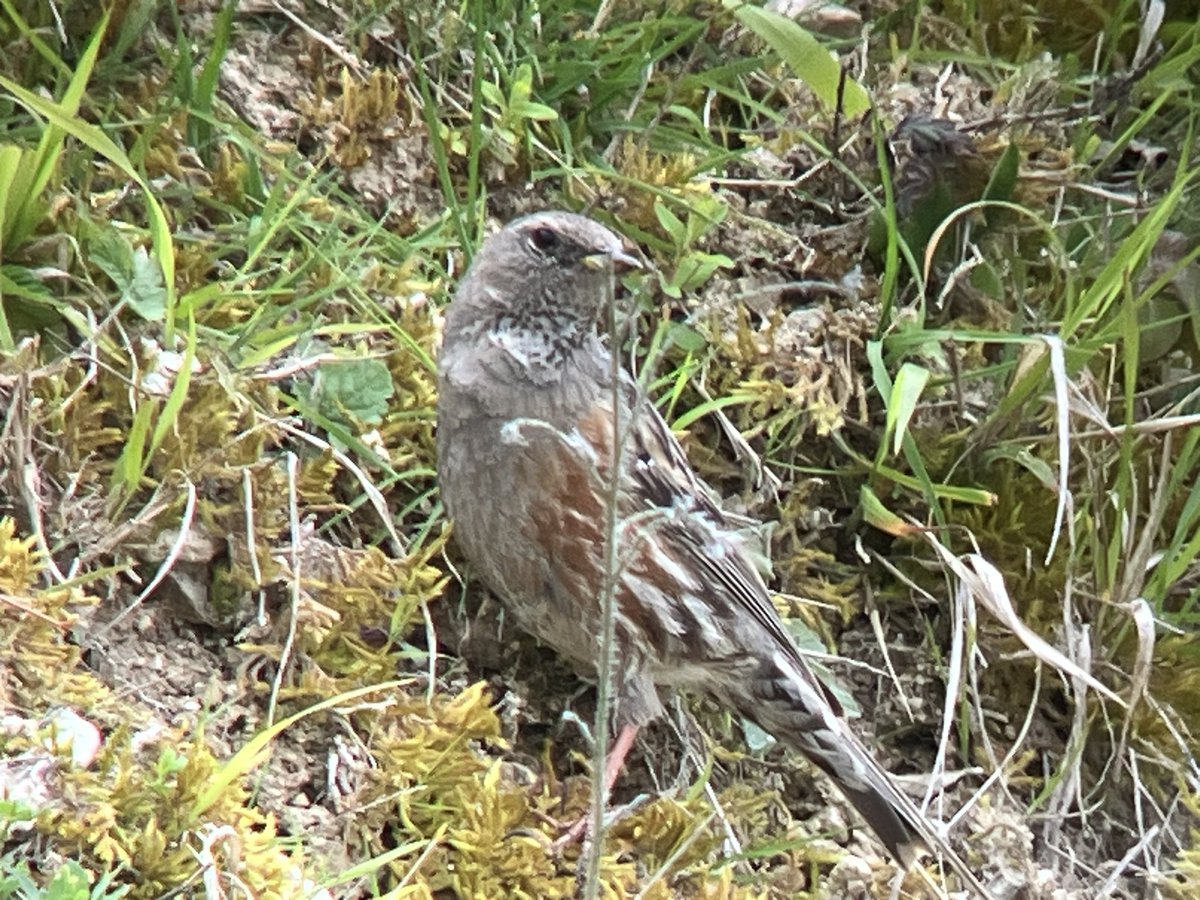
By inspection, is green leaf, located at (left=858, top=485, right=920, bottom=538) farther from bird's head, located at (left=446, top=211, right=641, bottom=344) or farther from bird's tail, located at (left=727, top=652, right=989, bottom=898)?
bird's head, located at (left=446, top=211, right=641, bottom=344)

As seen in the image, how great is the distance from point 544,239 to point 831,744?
1.26m

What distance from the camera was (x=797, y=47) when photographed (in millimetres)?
4066

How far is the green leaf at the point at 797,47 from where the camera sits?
13.4 feet

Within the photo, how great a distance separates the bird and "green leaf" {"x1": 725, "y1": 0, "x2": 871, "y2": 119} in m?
0.78

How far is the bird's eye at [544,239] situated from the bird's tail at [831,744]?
1.03 metres

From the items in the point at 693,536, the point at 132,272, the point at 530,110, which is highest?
the point at 530,110

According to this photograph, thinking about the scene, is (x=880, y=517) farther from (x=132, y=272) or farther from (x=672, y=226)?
(x=132, y=272)

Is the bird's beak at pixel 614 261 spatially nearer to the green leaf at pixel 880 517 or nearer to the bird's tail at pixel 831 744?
the green leaf at pixel 880 517

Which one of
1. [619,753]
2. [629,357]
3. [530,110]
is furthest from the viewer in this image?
[530,110]

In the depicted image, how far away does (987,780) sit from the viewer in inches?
147

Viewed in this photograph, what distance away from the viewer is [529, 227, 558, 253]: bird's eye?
363 centimetres

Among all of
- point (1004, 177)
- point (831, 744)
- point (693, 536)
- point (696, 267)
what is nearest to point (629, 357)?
point (696, 267)

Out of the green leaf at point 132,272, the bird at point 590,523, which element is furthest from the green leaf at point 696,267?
the green leaf at point 132,272

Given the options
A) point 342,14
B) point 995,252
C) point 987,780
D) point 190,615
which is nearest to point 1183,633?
point 987,780
